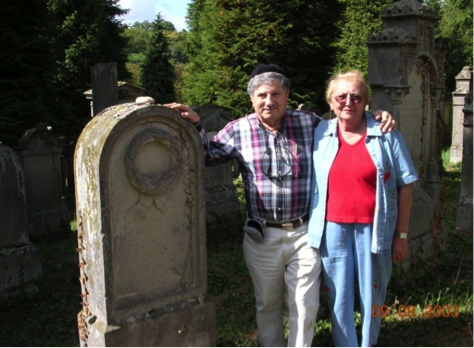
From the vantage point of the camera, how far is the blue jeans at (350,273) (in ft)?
10.6

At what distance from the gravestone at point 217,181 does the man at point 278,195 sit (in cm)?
458

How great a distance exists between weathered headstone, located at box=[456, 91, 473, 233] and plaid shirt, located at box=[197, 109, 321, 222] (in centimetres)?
495

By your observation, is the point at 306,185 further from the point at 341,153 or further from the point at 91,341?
the point at 91,341

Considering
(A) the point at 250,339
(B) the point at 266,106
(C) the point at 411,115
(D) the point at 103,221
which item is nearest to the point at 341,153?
(B) the point at 266,106

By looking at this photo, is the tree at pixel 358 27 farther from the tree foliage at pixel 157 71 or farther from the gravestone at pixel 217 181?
the gravestone at pixel 217 181

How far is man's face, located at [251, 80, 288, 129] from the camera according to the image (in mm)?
3199

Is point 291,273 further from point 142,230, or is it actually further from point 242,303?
point 242,303

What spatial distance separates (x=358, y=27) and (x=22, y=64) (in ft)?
48.5

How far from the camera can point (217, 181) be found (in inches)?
324

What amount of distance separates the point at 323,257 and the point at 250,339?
1281mm

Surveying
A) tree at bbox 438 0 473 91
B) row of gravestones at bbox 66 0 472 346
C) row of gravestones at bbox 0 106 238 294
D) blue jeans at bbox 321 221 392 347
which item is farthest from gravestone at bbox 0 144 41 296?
tree at bbox 438 0 473 91

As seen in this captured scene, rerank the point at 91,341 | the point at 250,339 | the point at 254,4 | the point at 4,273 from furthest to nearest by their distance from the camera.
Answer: the point at 254,4 → the point at 4,273 → the point at 250,339 → the point at 91,341

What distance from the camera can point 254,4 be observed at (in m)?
13.5

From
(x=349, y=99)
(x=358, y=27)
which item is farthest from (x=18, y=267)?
(x=358, y=27)
